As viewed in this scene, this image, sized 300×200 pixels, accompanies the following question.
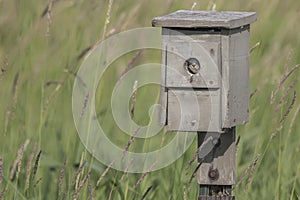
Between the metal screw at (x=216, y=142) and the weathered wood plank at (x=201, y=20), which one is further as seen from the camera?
the metal screw at (x=216, y=142)

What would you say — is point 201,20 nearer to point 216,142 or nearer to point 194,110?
point 194,110

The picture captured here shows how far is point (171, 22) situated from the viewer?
2.90 metres

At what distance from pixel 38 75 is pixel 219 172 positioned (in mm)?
1607

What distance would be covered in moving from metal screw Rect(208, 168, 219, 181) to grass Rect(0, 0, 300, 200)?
225mm

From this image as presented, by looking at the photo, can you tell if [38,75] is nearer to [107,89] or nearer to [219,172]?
[107,89]

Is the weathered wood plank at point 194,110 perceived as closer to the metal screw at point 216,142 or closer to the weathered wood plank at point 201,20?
the metal screw at point 216,142

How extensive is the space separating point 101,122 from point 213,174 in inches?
47.6

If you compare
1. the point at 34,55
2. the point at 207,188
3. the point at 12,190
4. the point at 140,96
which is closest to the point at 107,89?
the point at 140,96

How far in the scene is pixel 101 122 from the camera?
13.7 feet

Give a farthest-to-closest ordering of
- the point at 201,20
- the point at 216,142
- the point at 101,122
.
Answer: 1. the point at 101,122
2. the point at 216,142
3. the point at 201,20

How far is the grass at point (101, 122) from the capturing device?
3512mm

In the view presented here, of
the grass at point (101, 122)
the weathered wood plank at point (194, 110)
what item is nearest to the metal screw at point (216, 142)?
the weathered wood plank at point (194, 110)

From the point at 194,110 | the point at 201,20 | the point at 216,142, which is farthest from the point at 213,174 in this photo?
the point at 201,20

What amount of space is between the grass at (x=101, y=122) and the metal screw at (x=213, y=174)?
0.23 meters
